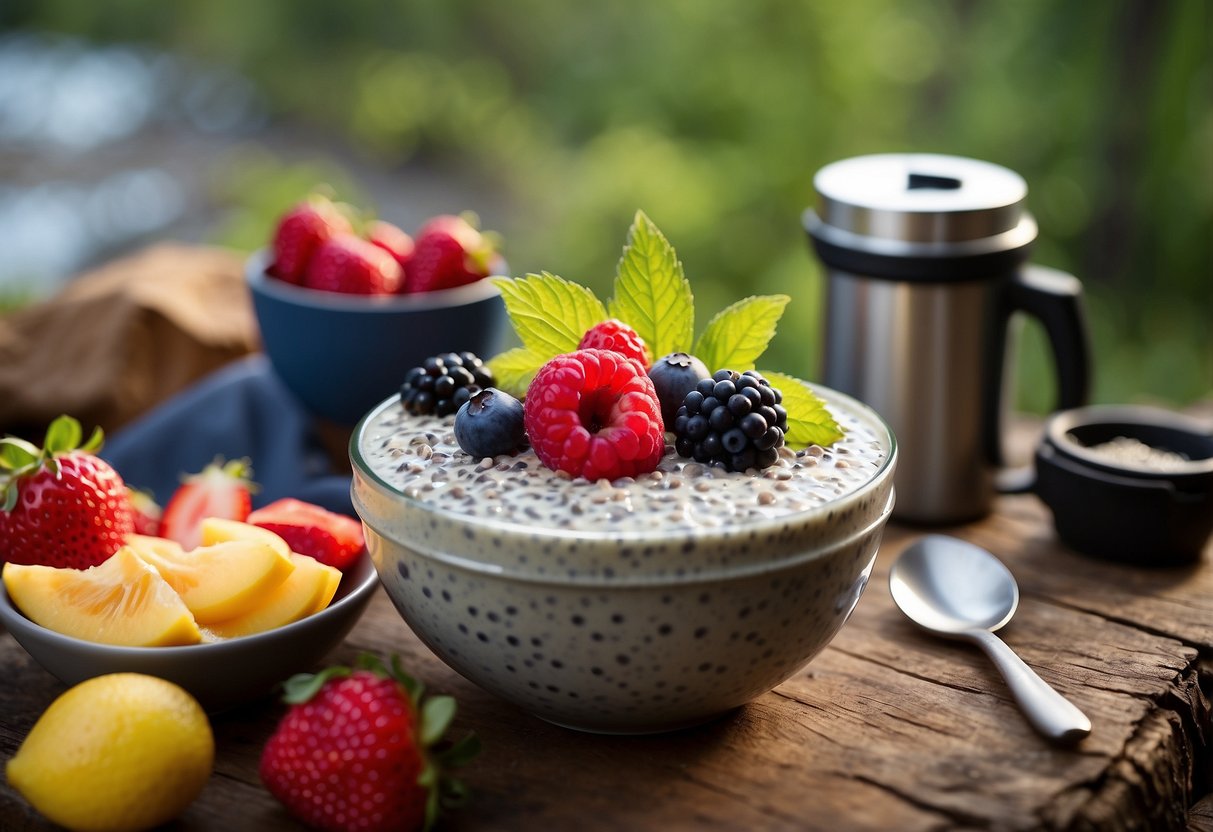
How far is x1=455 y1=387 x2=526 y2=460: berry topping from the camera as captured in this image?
118 cm

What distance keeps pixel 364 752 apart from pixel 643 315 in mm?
560

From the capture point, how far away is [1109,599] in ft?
5.03

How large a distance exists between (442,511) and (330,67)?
4.64 m

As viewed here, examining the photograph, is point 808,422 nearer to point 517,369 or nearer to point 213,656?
point 517,369

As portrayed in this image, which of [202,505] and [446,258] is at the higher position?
[446,258]

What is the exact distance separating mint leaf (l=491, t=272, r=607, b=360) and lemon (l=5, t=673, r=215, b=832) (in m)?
0.51

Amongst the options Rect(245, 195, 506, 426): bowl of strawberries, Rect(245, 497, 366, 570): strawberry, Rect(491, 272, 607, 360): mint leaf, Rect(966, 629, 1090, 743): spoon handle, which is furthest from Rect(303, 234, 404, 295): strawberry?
Rect(966, 629, 1090, 743): spoon handle

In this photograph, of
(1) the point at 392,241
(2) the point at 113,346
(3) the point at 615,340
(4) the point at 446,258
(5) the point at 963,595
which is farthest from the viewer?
(2) the point at 113,346

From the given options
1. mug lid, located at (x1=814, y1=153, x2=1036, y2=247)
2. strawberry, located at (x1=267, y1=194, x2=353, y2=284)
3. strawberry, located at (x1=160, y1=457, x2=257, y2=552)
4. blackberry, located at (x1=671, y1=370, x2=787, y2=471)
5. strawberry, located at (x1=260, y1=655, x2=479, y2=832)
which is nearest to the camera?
strawberry, located at (x1=260, y1=655, x2=479, y2=832)

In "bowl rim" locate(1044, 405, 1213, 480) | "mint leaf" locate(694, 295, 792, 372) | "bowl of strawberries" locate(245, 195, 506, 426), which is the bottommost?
"bowl rim" locate(1044, 405, 1213, 480)

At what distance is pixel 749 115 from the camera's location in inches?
177

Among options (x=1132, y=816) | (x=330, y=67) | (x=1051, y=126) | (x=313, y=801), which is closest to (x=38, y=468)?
(x=313, y=801)

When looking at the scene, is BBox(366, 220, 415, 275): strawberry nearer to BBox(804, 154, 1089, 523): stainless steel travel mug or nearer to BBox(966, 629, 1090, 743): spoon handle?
BBox(804, 154, 1089, 523): stainless steel travel mug

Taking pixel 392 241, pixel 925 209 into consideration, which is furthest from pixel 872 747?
pixel 392 241
